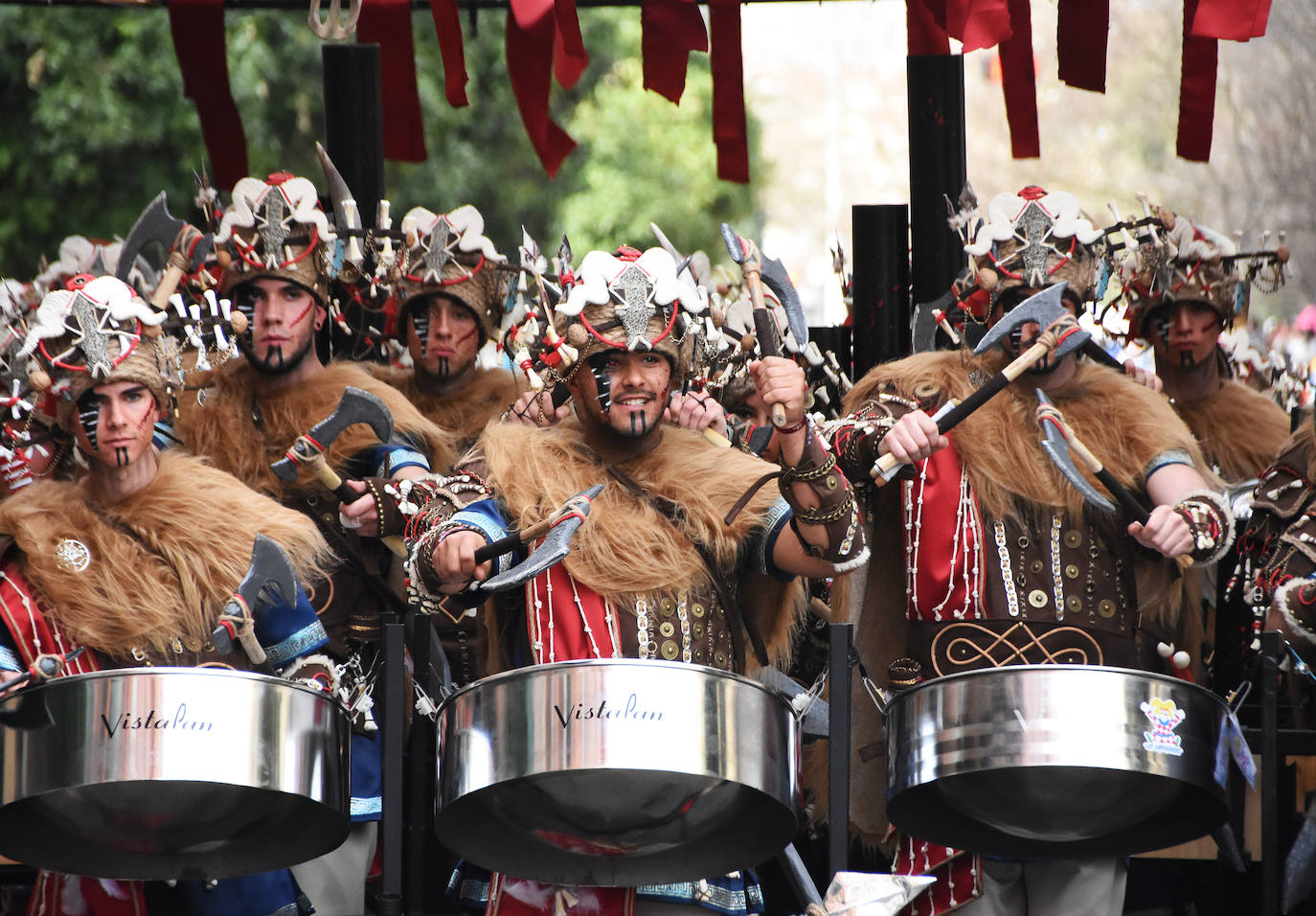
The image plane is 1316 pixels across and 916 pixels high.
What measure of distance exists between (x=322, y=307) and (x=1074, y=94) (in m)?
18.5

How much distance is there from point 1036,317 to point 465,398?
1515 mm

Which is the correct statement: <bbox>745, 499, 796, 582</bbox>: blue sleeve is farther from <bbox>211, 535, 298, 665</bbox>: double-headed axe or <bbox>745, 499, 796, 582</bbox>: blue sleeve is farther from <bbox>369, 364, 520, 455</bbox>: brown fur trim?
<bbox>369, 364, 520, 455</bbox>: brown fur trim

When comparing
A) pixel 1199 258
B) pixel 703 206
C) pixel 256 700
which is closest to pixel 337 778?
pixel 256 700

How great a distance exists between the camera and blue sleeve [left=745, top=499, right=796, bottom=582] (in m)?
3.63

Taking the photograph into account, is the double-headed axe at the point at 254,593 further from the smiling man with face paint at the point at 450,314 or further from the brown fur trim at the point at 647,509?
the smiling man with face paint at the point at 450,314

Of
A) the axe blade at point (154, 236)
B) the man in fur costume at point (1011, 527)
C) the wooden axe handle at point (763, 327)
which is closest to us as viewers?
the wooden axe handle at point (763, 327)

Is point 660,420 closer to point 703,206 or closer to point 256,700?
point 256,700

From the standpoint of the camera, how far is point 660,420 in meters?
3.90

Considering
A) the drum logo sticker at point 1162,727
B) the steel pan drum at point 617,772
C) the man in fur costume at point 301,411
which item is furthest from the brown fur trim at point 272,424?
the drum logo sticker at point 1162,727

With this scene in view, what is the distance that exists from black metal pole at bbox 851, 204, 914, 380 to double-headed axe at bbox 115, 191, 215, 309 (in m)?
1.58

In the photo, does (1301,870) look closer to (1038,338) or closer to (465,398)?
(1038,338)

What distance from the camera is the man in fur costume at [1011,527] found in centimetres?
376

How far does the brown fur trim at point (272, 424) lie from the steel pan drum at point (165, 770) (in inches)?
39.4

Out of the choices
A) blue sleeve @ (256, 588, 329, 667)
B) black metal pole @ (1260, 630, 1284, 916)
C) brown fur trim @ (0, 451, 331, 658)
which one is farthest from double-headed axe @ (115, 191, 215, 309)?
black metal pole @ (1260, 630, 1284, 916)
